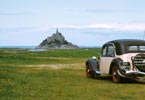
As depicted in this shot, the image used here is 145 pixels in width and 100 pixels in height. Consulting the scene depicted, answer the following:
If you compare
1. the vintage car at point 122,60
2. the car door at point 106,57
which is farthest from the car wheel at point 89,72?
the car door at point 106,57

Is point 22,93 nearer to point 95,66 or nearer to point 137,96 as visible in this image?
point 137,96

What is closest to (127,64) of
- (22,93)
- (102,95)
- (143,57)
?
(143,57)

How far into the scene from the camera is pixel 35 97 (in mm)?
14820

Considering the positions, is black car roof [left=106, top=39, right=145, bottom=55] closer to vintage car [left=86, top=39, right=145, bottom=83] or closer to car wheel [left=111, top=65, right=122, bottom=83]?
vintage car [left=86, top=39, right=145, bottom=83]

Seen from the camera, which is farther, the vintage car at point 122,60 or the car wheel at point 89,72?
the car wheel at point 89,72

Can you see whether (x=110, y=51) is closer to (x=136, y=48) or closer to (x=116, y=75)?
(x=136, y=48)

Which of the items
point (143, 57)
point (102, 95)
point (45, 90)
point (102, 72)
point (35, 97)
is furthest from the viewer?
point (102, 72)

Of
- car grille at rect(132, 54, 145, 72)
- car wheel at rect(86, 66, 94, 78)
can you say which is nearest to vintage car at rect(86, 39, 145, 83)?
car grille at rect(132, 54, 145, 72)

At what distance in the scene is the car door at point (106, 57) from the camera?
22033 millimetres

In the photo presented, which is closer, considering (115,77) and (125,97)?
(125,97)

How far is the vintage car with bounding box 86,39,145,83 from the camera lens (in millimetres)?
20281

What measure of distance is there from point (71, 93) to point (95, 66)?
25.9ft

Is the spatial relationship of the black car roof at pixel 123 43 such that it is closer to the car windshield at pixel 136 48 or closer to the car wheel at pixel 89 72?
the car windshield at pixel 136 48

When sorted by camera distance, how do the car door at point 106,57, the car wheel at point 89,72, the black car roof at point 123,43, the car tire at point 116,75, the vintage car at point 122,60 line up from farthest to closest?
the car wheel at point 89,72, the car door at point 106,57, the black car roof at point 123,43, the car tire at point 116,75, the vintage car at point 122,60
